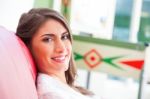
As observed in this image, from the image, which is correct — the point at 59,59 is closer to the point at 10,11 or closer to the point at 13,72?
the point at 13,72

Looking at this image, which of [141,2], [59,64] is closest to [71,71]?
[59,64]

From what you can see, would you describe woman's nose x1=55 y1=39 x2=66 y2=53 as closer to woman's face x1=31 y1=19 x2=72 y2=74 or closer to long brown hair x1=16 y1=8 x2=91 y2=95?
woman's face x1=31 y1=19 x2=72 y2=74

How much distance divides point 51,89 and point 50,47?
22 centimetres

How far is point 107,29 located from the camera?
333cm

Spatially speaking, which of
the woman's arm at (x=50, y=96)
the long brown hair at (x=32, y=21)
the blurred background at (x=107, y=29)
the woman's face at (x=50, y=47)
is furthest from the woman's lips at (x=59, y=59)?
the blurred background at (x=107, y=29)

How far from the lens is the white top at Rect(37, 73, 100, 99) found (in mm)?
1207

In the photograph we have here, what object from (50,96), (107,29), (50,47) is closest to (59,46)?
(50,47)

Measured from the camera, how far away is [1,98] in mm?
924

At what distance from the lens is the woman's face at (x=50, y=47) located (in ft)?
4.53

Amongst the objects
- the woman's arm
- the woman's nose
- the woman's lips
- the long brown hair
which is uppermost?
the long brown hair

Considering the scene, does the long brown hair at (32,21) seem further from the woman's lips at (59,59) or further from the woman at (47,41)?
the woman's lips at (59,59)

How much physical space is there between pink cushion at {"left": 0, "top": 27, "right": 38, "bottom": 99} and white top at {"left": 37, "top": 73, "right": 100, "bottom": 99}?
0.12 metres

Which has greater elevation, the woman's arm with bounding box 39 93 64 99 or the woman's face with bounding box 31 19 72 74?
the woman's face with bounding box 31 19 72 74

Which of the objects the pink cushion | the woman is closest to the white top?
the woman
